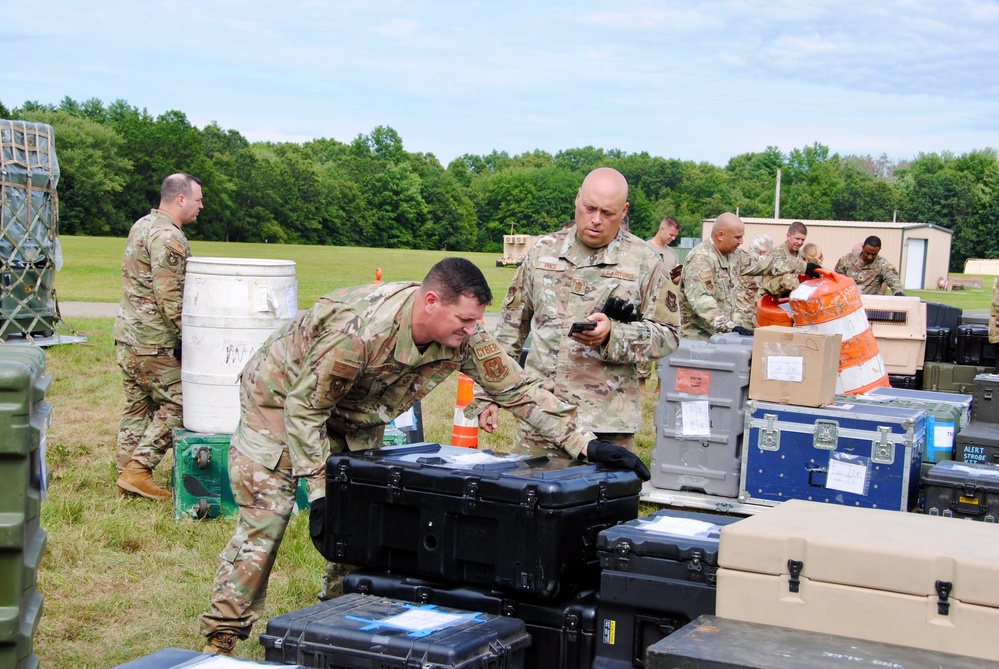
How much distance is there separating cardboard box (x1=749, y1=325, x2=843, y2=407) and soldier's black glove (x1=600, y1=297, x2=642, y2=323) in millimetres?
2643

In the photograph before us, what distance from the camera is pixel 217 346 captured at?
6.10 metres

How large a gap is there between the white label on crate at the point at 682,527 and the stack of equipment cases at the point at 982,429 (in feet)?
12.0

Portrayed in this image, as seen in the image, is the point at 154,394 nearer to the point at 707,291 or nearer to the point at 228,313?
the point at 228,313

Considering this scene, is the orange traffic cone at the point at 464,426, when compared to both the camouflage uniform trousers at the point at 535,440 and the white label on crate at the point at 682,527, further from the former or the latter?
the white label on crate at the point at 682,527

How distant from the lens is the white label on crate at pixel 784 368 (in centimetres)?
705

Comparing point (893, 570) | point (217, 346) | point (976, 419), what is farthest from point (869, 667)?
point (976, 419)

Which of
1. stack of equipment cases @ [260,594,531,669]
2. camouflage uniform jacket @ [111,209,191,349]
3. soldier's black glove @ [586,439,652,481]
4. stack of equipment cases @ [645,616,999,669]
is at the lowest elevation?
stack of equipment cases @ [260,594,531,669]

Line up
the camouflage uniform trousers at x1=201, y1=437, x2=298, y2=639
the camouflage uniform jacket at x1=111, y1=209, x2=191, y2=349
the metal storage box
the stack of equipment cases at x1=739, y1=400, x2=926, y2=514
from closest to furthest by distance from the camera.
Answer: the camouflage uniform trousers at x1=201, y1=437, x2=298, y2=639, the stack of equipment cases at x1=739, y1=400, x2=926, y2=514, the camouflage uniform jacket at x1=111, y1=209, x2=191, y2=349, the metal storage box

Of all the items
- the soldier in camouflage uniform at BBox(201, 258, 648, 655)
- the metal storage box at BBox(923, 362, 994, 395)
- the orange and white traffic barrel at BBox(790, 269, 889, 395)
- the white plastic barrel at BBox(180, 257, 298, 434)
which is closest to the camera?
the soldier in camouflage uniform at BBox(201, 258, 648, 655)

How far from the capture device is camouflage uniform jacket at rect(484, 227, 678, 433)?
4824 mm

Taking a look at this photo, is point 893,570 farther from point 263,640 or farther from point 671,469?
point 671,469

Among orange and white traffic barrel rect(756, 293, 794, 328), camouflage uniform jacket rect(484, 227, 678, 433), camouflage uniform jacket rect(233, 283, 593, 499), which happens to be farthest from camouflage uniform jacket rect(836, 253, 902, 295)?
camouflage uniform jacket rect(233, 283, 593, 499)

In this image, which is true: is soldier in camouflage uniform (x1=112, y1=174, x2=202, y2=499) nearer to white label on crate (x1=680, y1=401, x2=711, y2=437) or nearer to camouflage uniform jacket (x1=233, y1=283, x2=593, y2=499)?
camouflage uniform jacket (x1=233, y1=283, x2=593, y2=499)

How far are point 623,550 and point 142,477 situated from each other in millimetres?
4682
